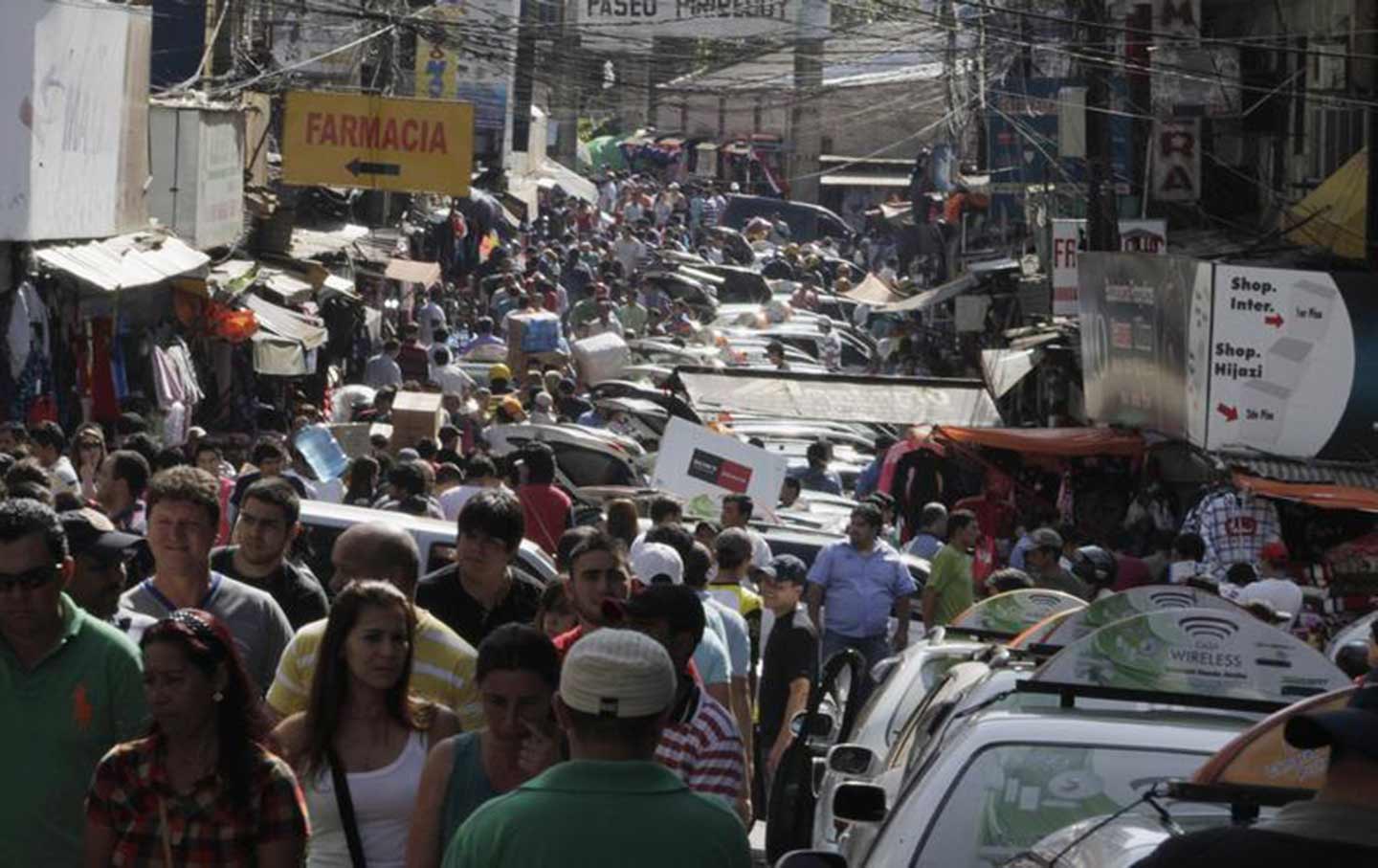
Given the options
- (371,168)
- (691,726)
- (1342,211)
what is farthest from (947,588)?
(371,168)

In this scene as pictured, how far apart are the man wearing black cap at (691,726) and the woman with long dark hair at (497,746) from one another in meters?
1.28

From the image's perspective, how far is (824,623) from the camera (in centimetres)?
1546

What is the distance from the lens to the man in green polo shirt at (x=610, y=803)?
4414 millimetres

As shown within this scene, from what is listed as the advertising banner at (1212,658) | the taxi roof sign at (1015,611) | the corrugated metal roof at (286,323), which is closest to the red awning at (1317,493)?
the taxi roof sign at (1015,611)

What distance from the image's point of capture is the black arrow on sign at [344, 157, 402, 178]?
33.0 m

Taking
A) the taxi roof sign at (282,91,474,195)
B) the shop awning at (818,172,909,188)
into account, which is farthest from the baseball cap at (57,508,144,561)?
the shop awning at (818,172,909,188)

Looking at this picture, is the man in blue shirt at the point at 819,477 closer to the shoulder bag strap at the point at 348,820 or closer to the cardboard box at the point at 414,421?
the cardboard box at the point at 414,421

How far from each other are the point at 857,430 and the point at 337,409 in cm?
637

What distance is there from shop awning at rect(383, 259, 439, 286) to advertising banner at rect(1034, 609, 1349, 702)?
27739 millimetres

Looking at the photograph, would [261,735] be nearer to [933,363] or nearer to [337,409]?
[337,409]

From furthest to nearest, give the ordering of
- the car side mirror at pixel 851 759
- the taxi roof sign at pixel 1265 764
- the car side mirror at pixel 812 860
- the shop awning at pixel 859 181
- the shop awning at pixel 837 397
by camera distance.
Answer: the shop awning at pixel 859 181 → the shop awning at pixel 837 397 → the car side mirror at pixel 851 759 → the car side mirror at pixel 812 860 → the taxi roof sign at pixel 1265 764

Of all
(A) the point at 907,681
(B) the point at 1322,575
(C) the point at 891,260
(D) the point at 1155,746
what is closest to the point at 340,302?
(B) the point at 1322,575

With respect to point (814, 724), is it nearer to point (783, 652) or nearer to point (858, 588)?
point (783, 652)

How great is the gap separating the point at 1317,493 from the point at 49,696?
1297 centimetres
